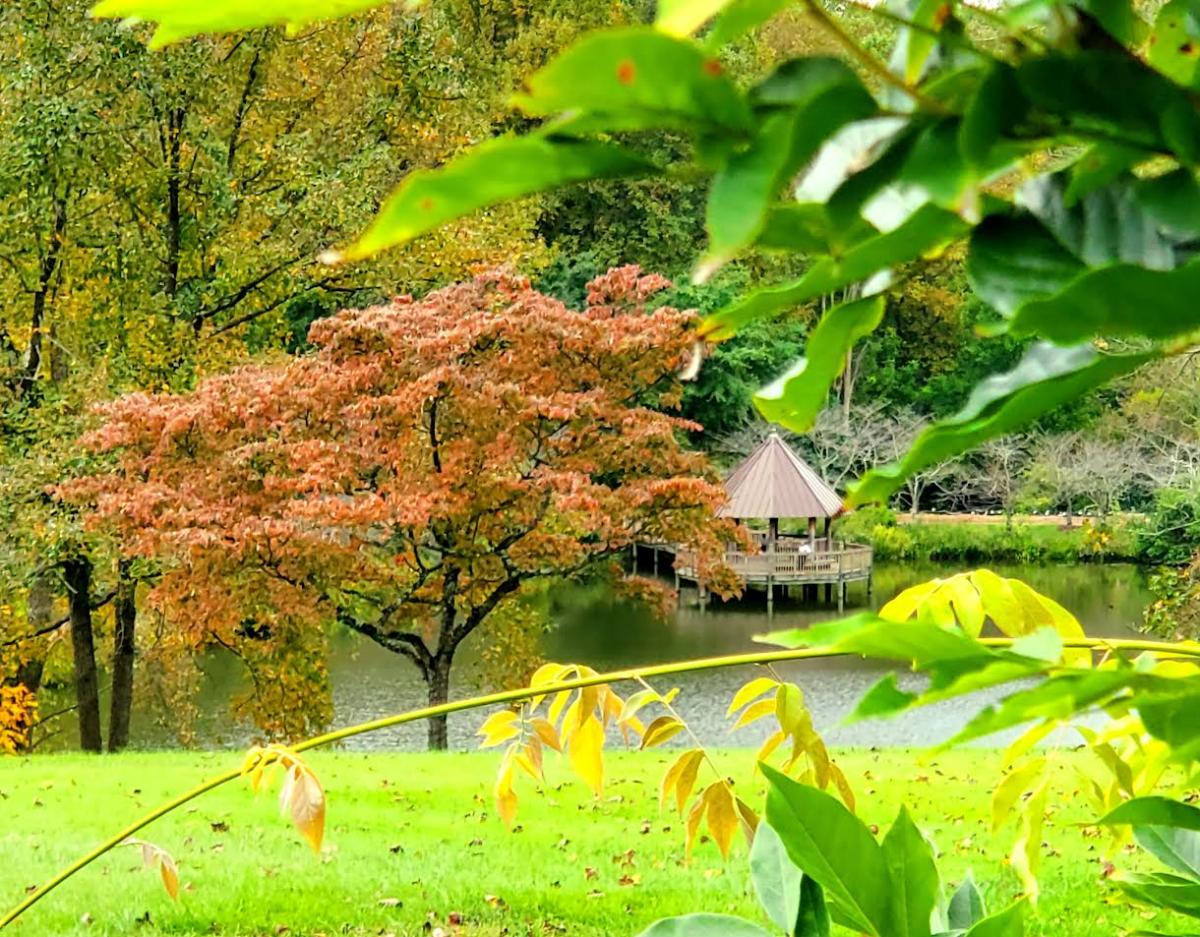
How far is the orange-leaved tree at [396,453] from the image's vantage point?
7285mm

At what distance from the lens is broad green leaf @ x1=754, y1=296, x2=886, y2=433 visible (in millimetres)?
300

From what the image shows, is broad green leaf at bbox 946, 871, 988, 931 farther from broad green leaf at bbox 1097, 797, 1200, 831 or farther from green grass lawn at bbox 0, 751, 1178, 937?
green grass lawn at bbox 0, 751, 1178, 937

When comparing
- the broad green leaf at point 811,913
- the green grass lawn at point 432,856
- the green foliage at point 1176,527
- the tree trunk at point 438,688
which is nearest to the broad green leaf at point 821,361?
the broad green leaf at point 811,913

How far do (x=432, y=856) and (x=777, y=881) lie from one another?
4.20 metres

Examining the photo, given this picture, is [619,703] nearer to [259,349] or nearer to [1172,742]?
[1172,742]

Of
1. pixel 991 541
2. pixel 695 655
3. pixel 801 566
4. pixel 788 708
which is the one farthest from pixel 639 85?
pixel 991 541

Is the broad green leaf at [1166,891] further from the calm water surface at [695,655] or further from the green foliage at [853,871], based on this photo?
the calm water surface at [695,655]

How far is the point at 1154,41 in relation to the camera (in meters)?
0.28

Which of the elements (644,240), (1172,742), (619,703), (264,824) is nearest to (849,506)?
(1172,742)

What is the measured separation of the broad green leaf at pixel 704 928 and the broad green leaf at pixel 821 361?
206 millimetres

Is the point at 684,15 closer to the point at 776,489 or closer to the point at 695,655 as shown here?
the point at 695,655

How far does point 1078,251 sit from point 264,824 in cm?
516

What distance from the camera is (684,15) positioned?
0.59ft

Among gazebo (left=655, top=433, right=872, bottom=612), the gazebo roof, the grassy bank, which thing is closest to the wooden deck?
gazebo (left=655, top=433, right=872, bottom=612)
